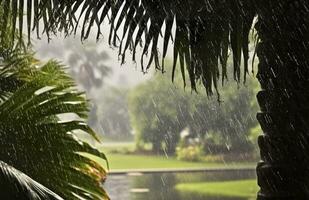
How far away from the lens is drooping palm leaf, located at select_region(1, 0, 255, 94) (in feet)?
5.21

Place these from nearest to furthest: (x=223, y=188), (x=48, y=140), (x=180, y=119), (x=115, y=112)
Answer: (x=48, y=140) < (x=223, y=188) < (x=180, y=119) < (x=115, y=112)

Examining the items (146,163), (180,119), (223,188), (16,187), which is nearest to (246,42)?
(16,187)

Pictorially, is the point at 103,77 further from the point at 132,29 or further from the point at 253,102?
the point at 132,29

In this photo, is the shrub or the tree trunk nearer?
the tree trunk

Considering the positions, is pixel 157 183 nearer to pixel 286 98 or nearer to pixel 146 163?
pixel 146 163

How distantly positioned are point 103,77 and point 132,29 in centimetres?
1931

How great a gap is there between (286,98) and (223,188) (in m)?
12.1

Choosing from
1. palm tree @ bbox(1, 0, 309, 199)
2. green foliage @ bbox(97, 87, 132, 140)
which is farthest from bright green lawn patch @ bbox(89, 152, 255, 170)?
palm tree @ bbox(1, 0, 309, 199)

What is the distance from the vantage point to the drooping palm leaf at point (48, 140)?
2.08 metres

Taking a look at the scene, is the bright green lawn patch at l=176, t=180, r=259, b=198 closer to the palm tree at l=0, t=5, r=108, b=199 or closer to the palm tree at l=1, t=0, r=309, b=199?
the palm tree at l=0, t=5, r=108, b=199

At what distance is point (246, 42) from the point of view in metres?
1.79

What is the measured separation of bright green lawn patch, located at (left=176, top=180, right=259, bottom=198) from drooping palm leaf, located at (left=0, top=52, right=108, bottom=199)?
33.6 feet

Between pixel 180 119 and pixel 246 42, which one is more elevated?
pixel 246 42

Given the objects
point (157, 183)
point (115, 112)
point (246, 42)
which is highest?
point (115, 112)
